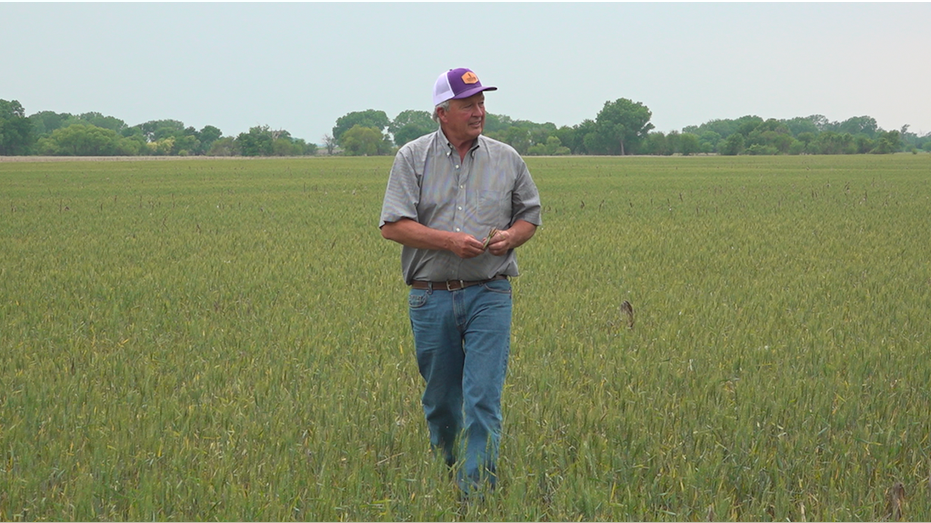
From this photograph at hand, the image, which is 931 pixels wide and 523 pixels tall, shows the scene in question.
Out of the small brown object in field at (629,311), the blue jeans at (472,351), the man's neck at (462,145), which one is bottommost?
the small brown object in field at (629,311)

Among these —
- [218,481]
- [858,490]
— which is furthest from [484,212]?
[858,490]

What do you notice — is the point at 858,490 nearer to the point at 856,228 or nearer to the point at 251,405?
the point at 251,405

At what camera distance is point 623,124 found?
170 m

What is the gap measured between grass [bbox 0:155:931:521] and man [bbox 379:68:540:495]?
14.5 inches

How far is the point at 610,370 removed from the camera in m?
6.64

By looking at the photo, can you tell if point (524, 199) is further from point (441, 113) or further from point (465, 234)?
point (441, 113)

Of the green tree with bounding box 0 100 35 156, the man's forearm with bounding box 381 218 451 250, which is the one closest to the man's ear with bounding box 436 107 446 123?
the man's forearm with bounding box 381 218 451 250

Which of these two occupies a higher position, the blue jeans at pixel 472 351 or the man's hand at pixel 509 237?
the man's hand at pixel 509 237

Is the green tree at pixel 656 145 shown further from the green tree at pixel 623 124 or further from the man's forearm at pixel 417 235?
the man's forearm at pixel 417 235

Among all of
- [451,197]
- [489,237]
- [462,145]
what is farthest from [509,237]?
[462,145]

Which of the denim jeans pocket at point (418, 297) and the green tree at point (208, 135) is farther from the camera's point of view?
the green tree at point (208, 135)

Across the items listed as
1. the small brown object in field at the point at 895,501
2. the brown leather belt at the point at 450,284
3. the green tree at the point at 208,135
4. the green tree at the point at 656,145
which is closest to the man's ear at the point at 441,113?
the brown leather belt at the point at 450,284

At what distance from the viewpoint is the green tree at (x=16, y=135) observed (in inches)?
5482

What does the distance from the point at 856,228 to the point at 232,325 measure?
1286 cm
